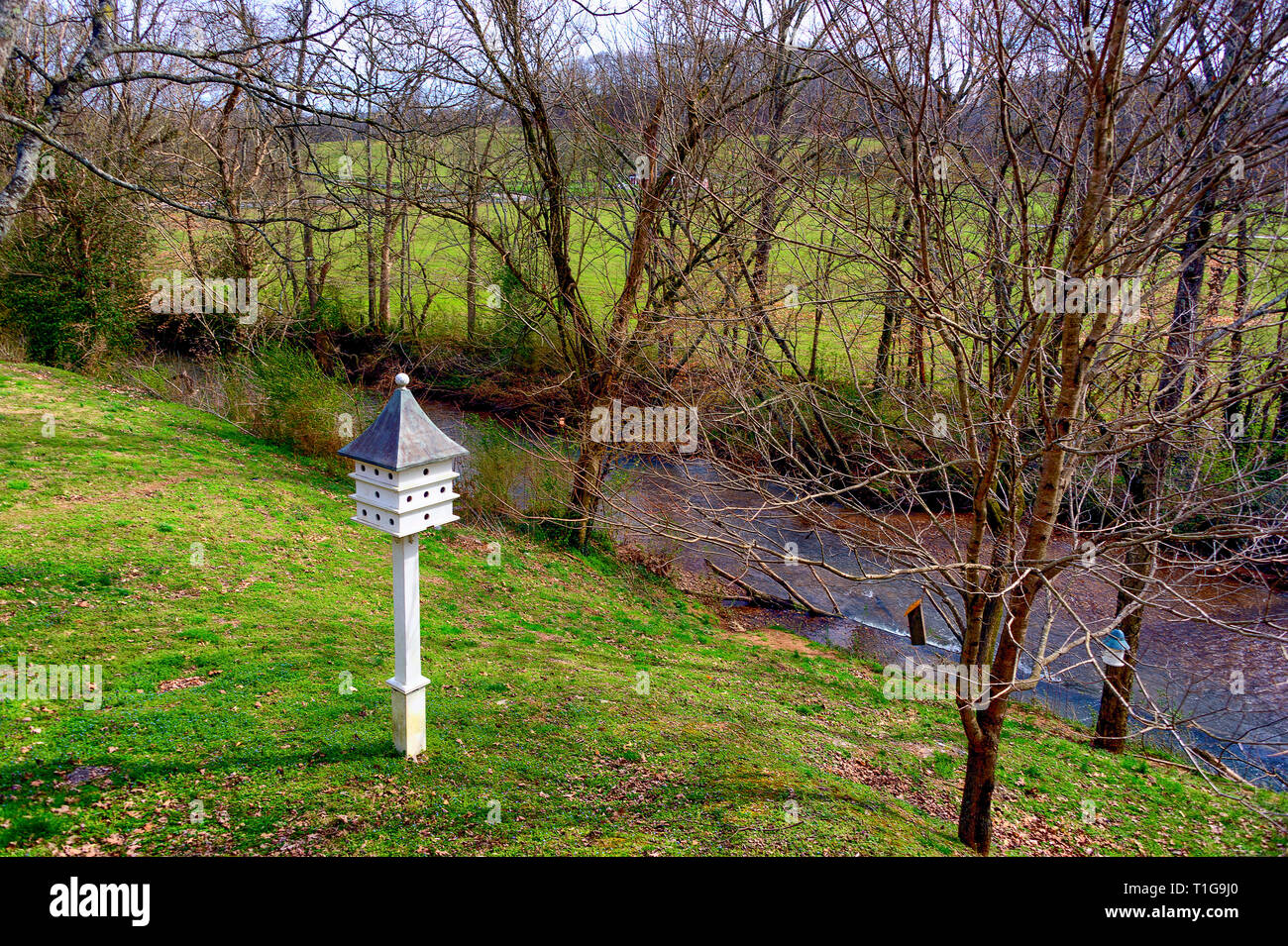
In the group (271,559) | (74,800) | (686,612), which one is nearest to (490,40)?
(271,559)

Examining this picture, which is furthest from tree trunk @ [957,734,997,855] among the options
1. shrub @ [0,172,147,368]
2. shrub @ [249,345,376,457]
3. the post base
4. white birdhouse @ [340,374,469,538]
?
shrub @ [0,172,147,368]

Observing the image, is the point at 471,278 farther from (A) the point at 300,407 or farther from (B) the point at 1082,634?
(B) the point at 1082,634

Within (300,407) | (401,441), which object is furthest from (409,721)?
(300,407)

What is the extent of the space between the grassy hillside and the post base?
144 mm

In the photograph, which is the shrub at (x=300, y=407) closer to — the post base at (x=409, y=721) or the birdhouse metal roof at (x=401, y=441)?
the post base at (x=409, y=721)

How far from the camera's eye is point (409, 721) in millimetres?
5199

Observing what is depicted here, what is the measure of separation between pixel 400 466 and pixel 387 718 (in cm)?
226

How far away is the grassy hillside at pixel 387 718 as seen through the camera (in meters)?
4.61

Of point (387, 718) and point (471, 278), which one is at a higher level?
point (471, 278)

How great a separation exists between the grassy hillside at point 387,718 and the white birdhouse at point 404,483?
102cm

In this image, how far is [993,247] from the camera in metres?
5.68

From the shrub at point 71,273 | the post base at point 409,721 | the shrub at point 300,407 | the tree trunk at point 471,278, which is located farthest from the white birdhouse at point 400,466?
the shrub at point 71,273

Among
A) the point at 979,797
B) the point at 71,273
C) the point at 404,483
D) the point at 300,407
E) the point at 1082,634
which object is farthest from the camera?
the point at 71,273
